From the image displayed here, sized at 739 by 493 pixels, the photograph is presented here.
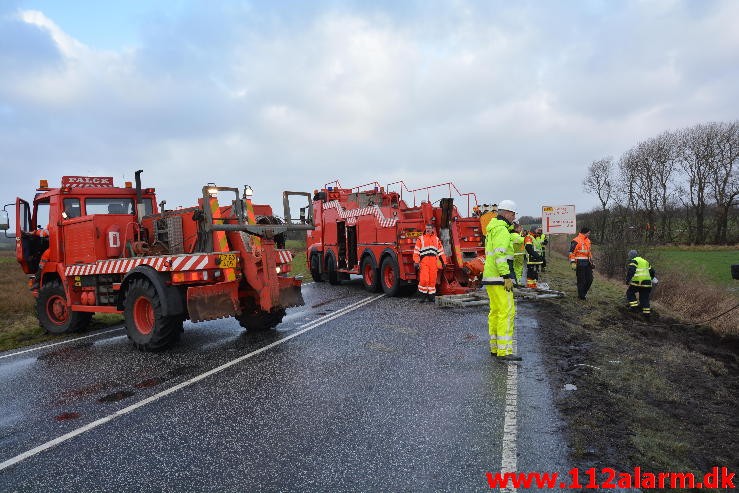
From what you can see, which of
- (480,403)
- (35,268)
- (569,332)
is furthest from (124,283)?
(569,332)

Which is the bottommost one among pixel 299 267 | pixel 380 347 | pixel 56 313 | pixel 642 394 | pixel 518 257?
pixel 642 394

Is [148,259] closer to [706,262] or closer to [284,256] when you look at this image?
[284,256]

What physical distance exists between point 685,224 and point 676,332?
133 ft

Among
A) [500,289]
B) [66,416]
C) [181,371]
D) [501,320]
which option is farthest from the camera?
[500,289]

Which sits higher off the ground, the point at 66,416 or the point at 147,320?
the point at 147,320

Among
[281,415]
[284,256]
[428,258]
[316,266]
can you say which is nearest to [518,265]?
[428,258]

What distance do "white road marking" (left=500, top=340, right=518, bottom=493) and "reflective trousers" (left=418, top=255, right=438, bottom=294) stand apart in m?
5.53

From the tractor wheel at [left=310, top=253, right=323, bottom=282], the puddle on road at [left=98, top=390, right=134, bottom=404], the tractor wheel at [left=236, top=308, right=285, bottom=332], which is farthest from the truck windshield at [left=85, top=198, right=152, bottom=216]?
the tractor wheel at [left=310, top=253, right=323, bottom=282]

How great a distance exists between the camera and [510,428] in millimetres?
4043

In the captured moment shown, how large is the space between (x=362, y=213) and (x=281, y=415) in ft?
31.5

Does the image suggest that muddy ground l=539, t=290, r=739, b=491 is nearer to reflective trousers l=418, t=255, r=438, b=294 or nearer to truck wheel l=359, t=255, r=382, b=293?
reflective trousers l=418, t=255, r=438, b=294

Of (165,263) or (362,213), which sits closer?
(165,263)

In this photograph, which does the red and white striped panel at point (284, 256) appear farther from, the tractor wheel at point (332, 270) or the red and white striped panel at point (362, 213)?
the tractor wheel at point (332, 270)

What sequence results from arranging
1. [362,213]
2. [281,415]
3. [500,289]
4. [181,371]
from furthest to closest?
1. [362,213]
2. [500,289]
3. [181,371]
4. [281,415]
